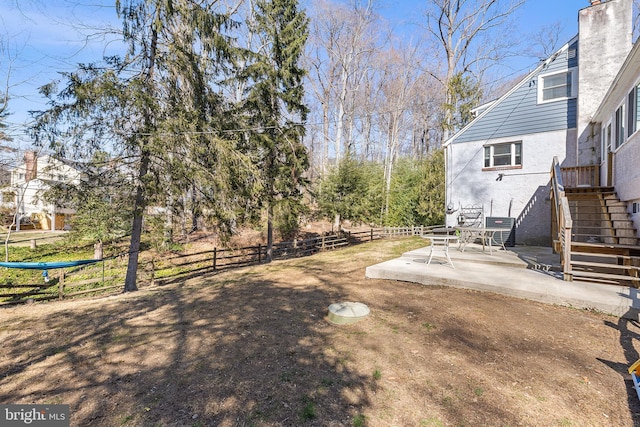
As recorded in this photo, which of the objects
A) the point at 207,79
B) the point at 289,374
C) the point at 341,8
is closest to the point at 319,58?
the point at 341,8

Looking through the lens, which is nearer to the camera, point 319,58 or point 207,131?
point 207,131

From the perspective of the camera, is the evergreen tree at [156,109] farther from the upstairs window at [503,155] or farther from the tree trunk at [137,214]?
the upstairs window at [503,155]

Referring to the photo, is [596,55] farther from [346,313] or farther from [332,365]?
[332,365]

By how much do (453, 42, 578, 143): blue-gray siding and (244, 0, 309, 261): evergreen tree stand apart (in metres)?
7.08

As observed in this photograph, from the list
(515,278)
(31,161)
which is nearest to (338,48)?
(31,161)

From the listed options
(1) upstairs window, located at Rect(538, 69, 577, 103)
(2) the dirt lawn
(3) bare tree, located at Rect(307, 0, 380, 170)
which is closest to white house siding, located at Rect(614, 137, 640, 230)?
(1) upstairs window, located at Rect(538, 69, 577, 103)

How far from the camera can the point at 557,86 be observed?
9.98 meters

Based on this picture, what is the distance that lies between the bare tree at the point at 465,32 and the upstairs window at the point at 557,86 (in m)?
6.81

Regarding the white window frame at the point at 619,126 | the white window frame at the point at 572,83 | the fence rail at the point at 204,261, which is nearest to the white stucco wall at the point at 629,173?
the white window frame at the point at 619,126

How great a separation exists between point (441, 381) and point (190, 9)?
9.53 meters

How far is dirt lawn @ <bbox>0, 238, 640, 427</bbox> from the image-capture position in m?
2.33

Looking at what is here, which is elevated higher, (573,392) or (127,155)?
(127,155)

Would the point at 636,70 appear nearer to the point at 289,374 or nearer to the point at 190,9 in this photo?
the point at 289,374

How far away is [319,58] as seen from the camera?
68.2 feet
